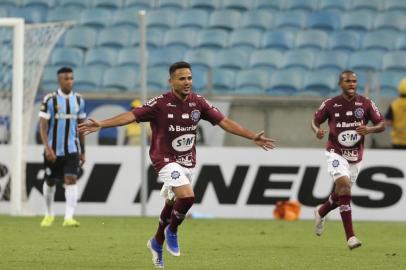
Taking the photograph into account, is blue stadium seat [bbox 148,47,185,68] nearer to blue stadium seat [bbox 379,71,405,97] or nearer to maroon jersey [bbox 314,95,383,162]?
blue stadium seat [bbox 379,71,405,97]

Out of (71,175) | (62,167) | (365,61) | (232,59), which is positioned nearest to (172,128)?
(71,175)

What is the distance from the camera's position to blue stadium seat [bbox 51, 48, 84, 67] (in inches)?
941

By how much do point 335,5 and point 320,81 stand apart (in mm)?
2759

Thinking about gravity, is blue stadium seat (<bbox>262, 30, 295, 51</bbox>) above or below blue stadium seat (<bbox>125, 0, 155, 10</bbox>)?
below

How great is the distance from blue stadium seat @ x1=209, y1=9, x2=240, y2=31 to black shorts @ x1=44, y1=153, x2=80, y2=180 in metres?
8.25

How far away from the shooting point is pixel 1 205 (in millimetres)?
19391

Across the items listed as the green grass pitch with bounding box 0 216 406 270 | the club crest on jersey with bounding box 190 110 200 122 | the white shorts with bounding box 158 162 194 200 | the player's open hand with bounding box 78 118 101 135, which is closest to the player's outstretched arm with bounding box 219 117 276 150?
the club crest on jersey with bounding box 190 110 200 122

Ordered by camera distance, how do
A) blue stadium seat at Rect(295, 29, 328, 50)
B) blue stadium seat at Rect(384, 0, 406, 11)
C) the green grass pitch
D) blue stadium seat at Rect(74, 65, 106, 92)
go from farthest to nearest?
1. blue stadium seat at Rect(384, 0, 406, 11)
2. blue stadium seat at Rect(295, 29, 328, 50)
3. blue stadium seat at Rect(74, 65, 106, 92)
4. the green grass pitch

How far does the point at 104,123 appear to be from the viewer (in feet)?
32.6

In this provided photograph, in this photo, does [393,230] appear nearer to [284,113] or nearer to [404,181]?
[404,181]

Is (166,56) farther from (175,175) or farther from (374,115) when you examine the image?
(175,175)

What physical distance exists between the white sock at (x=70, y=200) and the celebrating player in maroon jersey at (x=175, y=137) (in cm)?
574

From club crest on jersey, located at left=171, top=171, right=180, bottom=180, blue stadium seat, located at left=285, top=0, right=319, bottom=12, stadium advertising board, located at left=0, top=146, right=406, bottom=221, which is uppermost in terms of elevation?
blue stadium seat, located at left=285, top=0, right=319, bottom=12

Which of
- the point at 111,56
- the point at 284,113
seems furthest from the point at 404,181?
the point at 111,56
